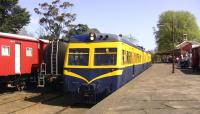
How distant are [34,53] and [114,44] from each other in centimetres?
850

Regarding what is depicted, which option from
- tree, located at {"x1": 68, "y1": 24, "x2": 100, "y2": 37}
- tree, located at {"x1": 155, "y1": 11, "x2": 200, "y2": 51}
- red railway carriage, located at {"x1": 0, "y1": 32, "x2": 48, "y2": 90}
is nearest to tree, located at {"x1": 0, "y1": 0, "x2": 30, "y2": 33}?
tree, located at {"x1": 68, "y1": 24, "x2": 100, "y2": 37}

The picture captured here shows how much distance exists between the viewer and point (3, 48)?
809 inches

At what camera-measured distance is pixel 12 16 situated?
50.7 meters

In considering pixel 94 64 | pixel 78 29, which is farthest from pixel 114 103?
pixel 78 29

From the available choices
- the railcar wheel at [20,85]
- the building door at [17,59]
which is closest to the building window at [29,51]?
the building door at [17,59]

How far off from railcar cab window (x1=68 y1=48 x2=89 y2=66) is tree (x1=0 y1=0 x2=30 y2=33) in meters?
32.3

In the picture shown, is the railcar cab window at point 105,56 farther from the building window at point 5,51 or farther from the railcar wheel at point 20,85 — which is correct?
the railcar wheel at point 20,85

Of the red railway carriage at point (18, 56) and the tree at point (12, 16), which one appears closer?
the red railway carriage at point (18, 56)

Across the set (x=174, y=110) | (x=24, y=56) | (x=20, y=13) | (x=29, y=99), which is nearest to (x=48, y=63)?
(x=24, y=56)

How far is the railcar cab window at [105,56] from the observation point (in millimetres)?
16797

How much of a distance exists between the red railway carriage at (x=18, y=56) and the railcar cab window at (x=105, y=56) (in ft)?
18.8

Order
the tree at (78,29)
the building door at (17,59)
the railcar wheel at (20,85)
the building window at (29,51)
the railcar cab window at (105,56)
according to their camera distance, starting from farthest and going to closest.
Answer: the tree at (78,29) → the building window at (29,51) → the railcar wheel at (20,85) → the building door at (17,59) → the railcar cab window at (105,56)

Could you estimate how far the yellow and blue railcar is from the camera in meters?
16.4

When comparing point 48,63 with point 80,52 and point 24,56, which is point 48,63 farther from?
point 80,52
